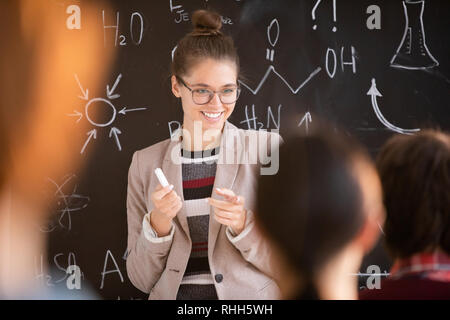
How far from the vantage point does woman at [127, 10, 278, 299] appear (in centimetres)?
227

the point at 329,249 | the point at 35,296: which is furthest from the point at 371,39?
the point at 35,296

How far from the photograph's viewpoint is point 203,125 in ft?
7.84

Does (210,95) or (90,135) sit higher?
(210,95)

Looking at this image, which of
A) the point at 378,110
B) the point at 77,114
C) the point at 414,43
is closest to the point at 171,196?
the point at 77,114

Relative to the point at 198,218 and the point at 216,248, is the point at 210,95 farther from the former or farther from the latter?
the point at 216,248

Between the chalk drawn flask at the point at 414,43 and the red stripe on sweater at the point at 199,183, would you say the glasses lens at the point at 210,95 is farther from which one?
the chalk drawn flask at the point at 414,43

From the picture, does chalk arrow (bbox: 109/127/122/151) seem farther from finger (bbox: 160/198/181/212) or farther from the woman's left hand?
the woman's left hand

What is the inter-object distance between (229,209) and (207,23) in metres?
0.88

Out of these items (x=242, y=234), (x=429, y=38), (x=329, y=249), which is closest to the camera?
(x=329, y=249)

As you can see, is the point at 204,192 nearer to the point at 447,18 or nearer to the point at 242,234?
the point at 242,234

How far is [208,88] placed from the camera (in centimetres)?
232

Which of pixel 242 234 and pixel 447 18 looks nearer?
pixel 242 234

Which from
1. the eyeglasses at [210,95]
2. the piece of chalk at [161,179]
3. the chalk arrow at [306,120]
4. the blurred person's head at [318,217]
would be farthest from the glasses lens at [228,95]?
the blurred person's head at [318,217]

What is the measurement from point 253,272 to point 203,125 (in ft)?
2.38
